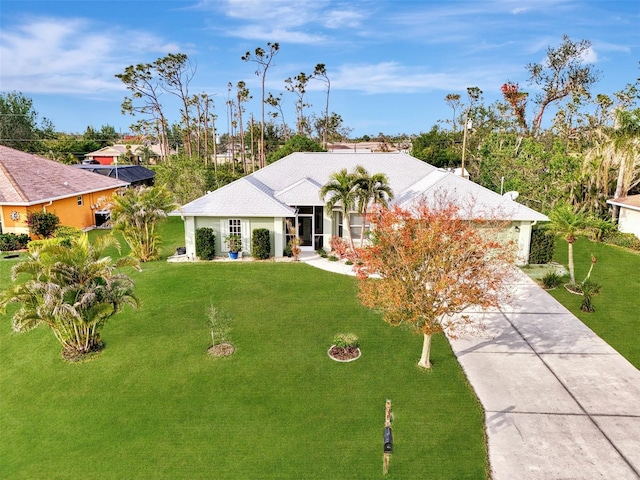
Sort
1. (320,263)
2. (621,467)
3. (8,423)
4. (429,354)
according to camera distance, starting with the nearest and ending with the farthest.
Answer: (621,467) < (8,423) < (429,354) < (320,263)

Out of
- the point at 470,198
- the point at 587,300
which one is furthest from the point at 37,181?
the point at 587,300

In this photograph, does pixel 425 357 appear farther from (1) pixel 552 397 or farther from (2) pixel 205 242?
(2) pixel 205 242

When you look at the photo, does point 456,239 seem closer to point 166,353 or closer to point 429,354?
point 429,354

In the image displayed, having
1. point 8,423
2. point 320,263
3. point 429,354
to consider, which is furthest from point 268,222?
point 8,423

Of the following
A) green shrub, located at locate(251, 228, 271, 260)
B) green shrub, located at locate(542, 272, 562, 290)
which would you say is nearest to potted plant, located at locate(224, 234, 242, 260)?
green shrub, located at locate(251, 228, 271, 260)

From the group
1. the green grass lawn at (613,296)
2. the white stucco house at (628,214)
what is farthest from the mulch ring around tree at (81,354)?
the white stucco house at (628,214)

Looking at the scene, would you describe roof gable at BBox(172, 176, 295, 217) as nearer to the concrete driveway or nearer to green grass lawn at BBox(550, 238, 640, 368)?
the concrete driveway

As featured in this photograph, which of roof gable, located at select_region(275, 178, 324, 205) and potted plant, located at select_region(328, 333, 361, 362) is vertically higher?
roof gable, located at select_region(275, 178, 324, 205)
